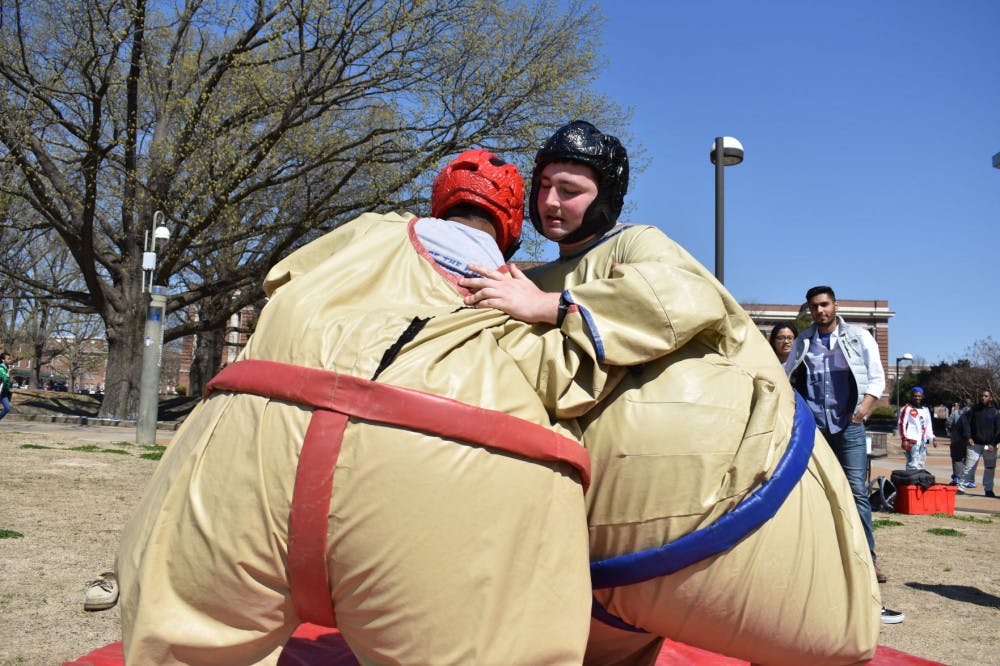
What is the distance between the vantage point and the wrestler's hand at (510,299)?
5.32ft

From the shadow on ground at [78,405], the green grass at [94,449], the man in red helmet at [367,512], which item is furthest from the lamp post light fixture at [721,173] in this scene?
the shadow on ground at [78,405]

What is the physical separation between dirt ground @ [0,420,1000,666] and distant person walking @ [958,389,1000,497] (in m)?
2.66

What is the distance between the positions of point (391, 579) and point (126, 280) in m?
18.1

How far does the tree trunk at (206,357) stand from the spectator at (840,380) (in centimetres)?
2366

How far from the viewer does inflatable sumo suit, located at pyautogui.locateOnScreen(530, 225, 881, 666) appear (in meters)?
1.61

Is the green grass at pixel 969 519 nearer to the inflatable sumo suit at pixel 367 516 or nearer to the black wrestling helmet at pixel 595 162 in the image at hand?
the black wrestling helmet at pixel 595 162

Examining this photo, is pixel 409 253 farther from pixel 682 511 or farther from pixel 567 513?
pixel 682 511

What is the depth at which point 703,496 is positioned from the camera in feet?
5.28

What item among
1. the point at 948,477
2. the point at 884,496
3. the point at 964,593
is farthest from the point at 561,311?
the point at 948,477

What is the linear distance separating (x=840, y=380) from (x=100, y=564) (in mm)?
4202

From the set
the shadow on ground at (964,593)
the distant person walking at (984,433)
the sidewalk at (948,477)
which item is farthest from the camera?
the distant person walking at (984,433)

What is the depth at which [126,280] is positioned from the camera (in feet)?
57.5

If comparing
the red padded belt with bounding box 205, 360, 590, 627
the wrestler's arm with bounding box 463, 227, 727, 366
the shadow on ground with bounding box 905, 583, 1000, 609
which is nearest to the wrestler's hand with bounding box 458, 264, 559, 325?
the wrestler's arm with bounding box 463, 227, 727, 366

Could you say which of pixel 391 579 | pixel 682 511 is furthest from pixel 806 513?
pixel 391 579
